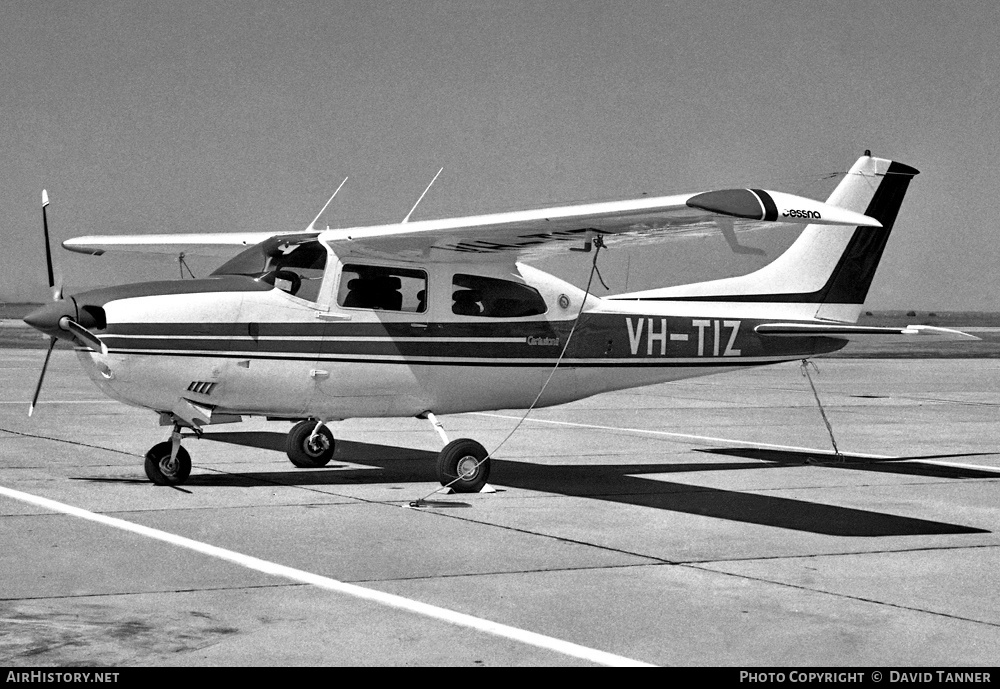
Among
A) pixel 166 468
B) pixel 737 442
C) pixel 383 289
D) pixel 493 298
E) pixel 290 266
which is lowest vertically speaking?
pixel 737 442

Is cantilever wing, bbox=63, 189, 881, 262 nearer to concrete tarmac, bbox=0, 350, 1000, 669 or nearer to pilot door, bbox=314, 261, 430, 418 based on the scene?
pilot door, bbox=314, 261, 430, 418

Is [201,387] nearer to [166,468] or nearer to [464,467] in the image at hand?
[166,468]

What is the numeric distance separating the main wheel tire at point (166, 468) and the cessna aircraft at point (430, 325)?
13 mm

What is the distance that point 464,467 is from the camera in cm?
1126

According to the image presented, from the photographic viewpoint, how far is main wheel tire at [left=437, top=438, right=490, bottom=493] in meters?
11.2

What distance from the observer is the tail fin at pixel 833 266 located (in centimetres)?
1381

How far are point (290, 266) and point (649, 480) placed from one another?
422 cm

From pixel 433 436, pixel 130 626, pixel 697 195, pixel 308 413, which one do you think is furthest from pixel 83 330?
pixel 433 436

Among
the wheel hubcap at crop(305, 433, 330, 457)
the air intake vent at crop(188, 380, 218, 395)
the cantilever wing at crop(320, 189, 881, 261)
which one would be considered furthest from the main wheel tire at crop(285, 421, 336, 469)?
the cantilever wing at crop(320, 189, 881, 261)

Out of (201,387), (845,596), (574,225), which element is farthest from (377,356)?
(845,596)

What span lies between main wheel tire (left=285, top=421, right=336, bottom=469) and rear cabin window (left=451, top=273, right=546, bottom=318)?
2.18 meters

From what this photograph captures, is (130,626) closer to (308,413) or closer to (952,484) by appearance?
(308,413)

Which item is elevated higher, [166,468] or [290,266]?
[290,266]

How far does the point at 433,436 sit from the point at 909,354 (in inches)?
1195
